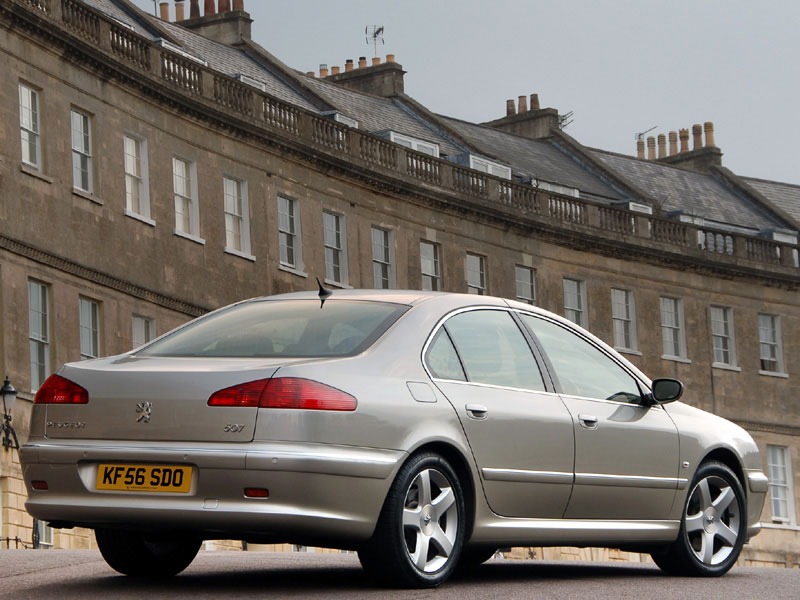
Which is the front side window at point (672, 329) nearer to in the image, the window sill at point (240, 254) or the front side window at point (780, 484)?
the front side window at point (780, 484)

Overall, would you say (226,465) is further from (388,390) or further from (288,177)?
(288,177)

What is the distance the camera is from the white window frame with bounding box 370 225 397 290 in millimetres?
40000

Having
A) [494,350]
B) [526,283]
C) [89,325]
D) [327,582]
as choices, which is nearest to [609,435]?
[494,350]

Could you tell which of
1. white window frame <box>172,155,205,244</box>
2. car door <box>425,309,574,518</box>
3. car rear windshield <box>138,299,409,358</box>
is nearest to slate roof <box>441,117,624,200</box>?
white window frame <box>172,155,205,244</box>

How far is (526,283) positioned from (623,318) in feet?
12.0

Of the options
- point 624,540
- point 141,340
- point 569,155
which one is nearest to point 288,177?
point 141,340

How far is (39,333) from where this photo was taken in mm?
29219

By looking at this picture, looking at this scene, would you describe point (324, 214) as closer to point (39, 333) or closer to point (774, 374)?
point (39, 333)

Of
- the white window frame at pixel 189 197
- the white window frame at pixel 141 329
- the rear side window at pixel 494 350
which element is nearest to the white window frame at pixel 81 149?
the white window frame at pixel 141 329

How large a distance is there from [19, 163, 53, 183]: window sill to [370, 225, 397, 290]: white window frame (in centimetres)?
1133

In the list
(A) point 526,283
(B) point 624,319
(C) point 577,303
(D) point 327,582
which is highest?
(A) point 526,283

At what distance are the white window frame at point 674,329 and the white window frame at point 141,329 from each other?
60.9ft

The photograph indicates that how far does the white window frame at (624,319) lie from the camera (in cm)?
4647

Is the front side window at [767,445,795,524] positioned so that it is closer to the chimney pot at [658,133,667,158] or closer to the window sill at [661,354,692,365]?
the window sill at [661,354,692,365]
